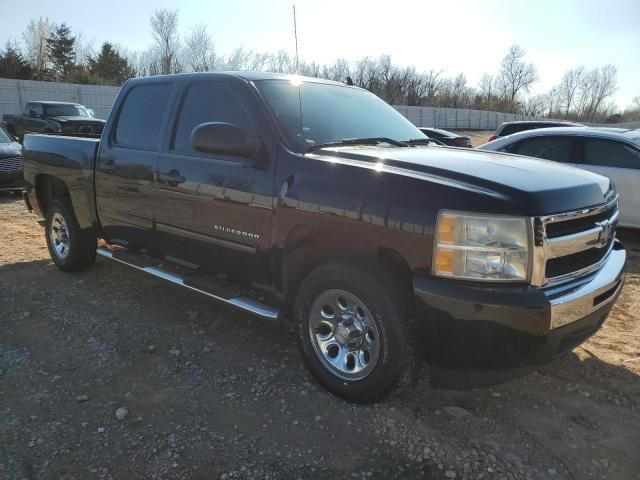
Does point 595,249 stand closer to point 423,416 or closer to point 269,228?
point 423,416

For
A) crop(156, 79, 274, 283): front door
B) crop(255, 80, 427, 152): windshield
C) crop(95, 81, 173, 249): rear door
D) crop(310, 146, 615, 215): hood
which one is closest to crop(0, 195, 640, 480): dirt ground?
crop(156, 79, 274, 283): front door

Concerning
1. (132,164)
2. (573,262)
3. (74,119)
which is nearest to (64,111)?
(74,119)

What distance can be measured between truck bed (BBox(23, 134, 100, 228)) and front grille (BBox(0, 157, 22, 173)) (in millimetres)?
5668

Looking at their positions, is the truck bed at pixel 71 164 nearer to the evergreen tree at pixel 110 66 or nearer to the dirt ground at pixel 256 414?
the dirt ground at pixel 256 414

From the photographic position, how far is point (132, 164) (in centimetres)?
451

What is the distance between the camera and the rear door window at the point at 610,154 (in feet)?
23.3

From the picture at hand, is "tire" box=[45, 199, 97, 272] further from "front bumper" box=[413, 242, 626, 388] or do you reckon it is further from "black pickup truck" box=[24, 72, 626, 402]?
"front bumper" box=[413, 242, 626, 388]

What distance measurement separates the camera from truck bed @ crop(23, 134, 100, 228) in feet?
16.8

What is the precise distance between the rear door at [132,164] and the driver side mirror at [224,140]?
1.02 meters

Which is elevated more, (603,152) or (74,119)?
(74,119)

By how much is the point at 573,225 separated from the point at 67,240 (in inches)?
198

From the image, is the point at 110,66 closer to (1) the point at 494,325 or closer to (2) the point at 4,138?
(2) the point at 4,138

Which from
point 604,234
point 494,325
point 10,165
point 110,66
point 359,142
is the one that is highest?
point 110,66

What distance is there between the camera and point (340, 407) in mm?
3199
